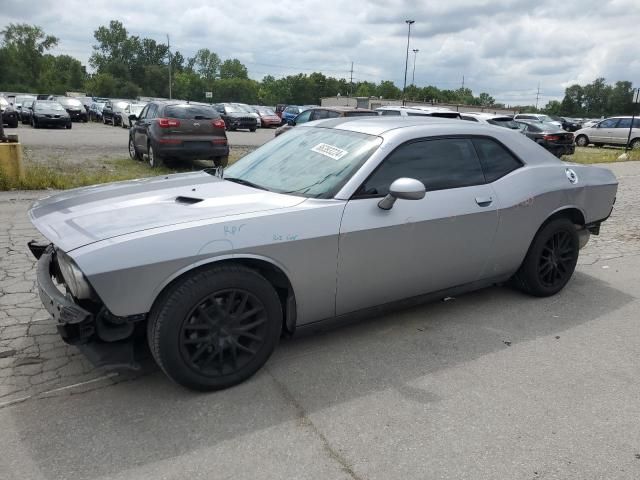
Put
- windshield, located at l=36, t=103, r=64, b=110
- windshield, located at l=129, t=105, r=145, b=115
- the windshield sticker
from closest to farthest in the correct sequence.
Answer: the windshield sticker
windshield, located at l=36, t=103, r=64, b=110
windshield, located at l=129, t=105, r=145, b=115

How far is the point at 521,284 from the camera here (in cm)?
455

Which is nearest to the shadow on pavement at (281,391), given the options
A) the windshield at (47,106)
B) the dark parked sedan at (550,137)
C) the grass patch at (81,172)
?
the grass patch at (81,172)

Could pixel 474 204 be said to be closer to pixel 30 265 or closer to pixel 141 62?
pixel 30 265

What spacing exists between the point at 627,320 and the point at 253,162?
3.29 m

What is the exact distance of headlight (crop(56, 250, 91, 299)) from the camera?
2.61 meters

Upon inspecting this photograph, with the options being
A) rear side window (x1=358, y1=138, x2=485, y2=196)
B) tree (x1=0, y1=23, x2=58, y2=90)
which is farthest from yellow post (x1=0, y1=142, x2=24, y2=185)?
tree (x1=0, y1=23, x2=58, y2=90)

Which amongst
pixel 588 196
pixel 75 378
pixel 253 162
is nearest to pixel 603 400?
pixel 588 196

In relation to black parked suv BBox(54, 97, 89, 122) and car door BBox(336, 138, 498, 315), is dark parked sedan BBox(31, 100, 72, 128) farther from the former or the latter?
car door BBox(336, 138, 498, 315)

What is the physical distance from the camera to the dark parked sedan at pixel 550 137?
56.7ft

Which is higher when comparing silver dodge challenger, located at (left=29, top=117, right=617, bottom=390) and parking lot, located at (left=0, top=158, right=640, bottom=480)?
silver dodge challenger, located at (left=29, top=117, right=617, bottom=390)

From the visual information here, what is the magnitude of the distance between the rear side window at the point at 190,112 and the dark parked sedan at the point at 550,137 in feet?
35.7

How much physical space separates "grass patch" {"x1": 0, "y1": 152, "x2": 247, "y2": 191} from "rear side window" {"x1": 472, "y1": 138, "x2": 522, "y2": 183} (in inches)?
276

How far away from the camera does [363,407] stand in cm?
288

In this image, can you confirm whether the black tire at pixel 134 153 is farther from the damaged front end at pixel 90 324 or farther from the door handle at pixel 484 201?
the door handle at pixel 484 201
